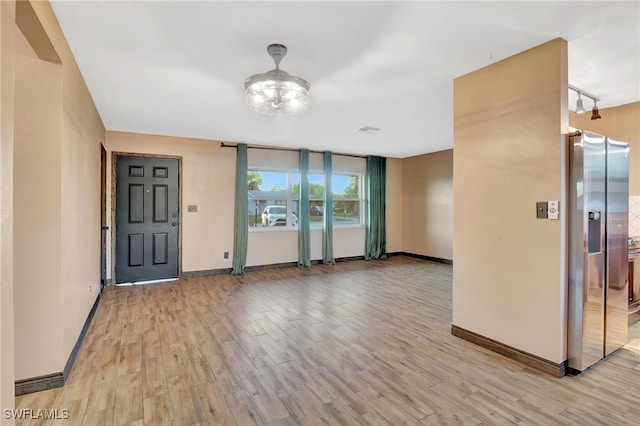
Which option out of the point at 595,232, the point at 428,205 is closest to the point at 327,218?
the point at 428,205

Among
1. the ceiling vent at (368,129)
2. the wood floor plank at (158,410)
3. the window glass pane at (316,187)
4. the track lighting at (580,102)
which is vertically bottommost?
the wood floor plank at (158,410)

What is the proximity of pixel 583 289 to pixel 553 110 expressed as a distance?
1350mm

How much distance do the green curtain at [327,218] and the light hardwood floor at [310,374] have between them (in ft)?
9.42

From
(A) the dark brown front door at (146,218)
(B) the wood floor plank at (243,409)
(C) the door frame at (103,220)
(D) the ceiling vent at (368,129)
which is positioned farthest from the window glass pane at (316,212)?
(B) the wood floor plank at (243,409)

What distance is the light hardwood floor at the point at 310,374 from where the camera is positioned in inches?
77.4

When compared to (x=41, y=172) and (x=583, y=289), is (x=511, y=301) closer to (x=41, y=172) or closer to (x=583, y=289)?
(x=583, y=289)

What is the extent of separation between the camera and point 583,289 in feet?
7.84

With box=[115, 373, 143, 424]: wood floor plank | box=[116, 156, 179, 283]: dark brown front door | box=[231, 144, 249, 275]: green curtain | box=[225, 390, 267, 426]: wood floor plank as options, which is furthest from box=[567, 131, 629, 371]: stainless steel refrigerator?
box=[116, 156, 179, 283]: dark brown front door

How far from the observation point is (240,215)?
6008mm

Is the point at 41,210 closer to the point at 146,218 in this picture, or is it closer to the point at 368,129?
the point at 146,218

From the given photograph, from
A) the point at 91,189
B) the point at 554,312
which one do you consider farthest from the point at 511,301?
the point at 91,189

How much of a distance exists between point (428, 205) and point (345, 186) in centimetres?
198

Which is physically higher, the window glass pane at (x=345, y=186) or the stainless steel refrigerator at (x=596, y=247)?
the window glass pane at (x=345, y=186)

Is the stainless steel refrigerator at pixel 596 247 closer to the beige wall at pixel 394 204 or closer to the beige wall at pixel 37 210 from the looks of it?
the beige wall at pixel 37 210
